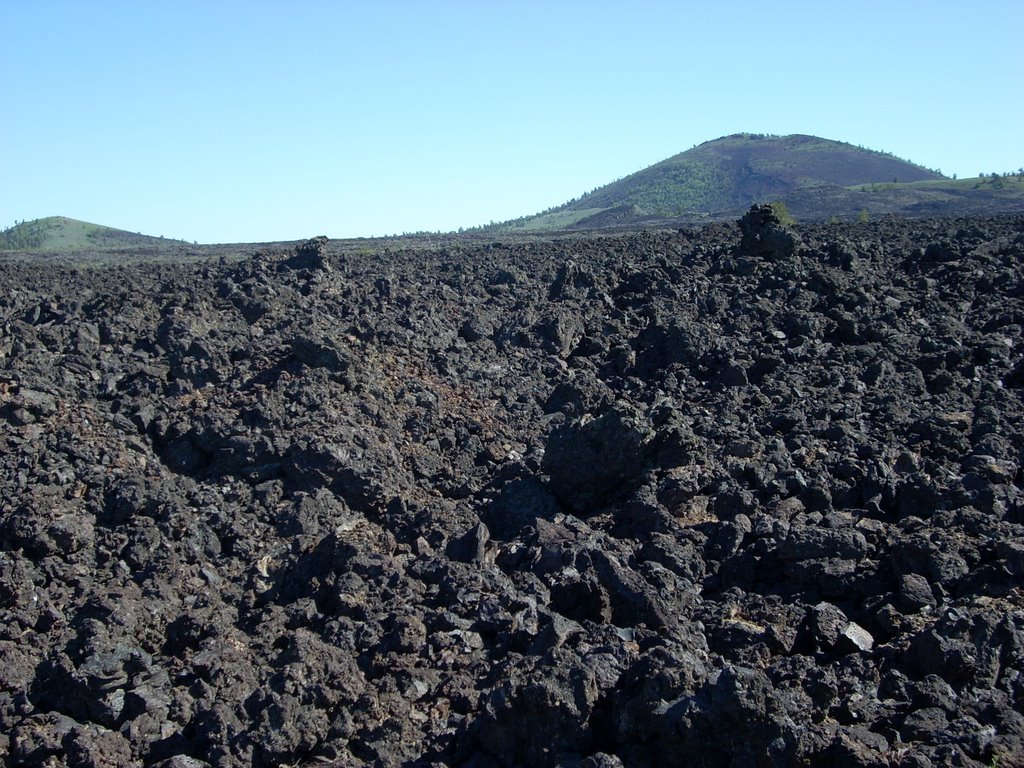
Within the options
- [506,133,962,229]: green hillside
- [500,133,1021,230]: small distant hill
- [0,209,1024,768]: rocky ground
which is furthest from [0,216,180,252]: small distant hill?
[0,209,1024,768]: rocky ground

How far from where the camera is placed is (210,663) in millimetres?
5863

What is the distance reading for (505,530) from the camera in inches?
312

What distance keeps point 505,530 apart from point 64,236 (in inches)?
1566

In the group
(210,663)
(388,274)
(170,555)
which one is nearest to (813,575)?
(210,663)

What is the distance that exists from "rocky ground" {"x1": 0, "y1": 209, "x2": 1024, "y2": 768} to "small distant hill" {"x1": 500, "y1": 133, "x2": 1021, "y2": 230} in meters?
33.9

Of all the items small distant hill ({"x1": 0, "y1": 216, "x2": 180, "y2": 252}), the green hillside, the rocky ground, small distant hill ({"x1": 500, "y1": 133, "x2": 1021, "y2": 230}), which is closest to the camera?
the rocky ground

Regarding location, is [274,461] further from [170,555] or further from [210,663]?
[210,663]

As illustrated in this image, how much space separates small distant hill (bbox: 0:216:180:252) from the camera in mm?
39062

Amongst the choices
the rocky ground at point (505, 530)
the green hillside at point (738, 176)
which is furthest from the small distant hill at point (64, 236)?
the rocky ground at point (505, 530)

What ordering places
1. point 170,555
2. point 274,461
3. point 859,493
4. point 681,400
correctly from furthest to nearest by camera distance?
point 681,400, point 274,461, point 859,493, point 170,555

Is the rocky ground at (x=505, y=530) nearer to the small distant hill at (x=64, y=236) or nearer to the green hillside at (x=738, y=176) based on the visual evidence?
the small distant hill at (x=64, y=236)

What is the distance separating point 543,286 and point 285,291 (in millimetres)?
4497

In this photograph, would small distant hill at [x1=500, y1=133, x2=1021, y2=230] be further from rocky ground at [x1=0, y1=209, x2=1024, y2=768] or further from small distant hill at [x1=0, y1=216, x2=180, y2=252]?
rocky ground at [x1=0, y1=209, x2=1024, y2=768]

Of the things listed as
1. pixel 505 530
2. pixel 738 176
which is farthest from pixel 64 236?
pixel 738 176
